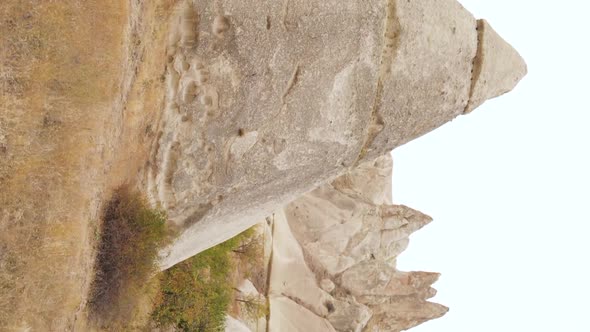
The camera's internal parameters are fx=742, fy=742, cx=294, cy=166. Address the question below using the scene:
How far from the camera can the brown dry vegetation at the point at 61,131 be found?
448 centimetres

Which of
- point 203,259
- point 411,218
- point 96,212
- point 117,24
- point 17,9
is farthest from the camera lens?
point 411,218

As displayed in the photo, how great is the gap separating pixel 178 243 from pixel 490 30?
3.59 metres

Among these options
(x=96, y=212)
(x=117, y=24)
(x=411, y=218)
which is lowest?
(x=411, y=218)

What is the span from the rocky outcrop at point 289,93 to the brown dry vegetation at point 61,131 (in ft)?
1.18

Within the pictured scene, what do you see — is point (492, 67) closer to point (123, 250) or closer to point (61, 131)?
point (123, 250)

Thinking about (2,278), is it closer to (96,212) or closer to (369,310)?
(96,212)

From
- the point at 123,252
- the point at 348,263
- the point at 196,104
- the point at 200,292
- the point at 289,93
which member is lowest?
the point at 348,263

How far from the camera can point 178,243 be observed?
20.6 feet

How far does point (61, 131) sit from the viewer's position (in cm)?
472

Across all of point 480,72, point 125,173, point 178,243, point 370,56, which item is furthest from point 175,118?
point 480,72

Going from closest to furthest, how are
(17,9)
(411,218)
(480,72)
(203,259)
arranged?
(17,9) → (480,72) → (203,259) → (411,218)

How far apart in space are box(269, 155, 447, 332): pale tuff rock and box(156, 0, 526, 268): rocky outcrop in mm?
3924

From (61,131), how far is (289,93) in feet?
6.15

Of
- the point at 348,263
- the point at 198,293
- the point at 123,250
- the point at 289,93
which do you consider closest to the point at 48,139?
the point at 123,250
